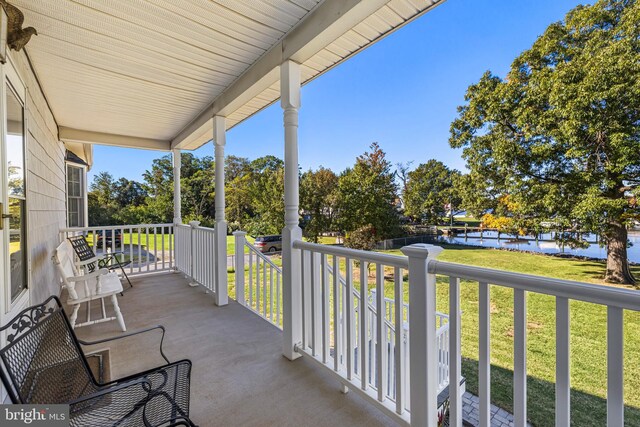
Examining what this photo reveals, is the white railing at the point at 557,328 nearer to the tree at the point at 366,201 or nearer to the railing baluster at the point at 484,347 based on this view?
the railing baluster at the point at 484,347

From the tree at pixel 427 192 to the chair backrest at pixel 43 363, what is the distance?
1759 centimetres

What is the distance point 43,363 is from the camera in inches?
52.1

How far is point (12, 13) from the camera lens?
1539mm

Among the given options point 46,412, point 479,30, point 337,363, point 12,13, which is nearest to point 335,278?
point 337,363

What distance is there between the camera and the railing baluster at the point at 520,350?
104 cm

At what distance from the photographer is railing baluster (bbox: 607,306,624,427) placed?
2.72ft

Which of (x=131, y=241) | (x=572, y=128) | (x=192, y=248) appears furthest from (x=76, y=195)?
(x=572, y=128)

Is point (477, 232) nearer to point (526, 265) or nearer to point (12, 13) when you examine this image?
point (526, 265)

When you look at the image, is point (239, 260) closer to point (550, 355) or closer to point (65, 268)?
point (65, 268)

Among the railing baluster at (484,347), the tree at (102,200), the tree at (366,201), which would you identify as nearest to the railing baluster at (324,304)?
the railing baluster at (484,347)

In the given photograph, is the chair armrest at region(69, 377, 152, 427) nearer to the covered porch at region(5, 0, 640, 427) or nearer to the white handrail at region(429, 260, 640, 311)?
the covered porch at region(5, 0, 640, 427)

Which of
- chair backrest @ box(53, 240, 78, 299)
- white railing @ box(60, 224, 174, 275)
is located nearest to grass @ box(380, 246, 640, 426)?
chair backrest @ box(53, 240, 78, 299)

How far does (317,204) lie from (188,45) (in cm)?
1286

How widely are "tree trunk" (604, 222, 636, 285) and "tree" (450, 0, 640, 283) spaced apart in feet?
0.08
